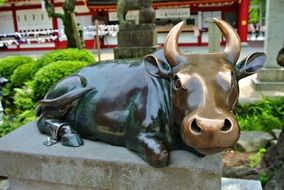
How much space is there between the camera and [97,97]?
234cm

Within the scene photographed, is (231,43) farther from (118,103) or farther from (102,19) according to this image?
(102,19)

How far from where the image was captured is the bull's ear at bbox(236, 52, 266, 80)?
1.87 m

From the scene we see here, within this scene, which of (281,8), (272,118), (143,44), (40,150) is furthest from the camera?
(143,44)

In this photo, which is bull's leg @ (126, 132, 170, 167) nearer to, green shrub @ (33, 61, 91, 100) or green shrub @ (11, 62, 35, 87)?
green shrub @ (33, 61, 91, 100)

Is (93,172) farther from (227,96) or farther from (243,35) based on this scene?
(243,35)

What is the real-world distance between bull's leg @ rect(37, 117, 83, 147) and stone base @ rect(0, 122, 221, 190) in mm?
52

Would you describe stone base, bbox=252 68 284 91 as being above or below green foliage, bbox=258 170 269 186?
above

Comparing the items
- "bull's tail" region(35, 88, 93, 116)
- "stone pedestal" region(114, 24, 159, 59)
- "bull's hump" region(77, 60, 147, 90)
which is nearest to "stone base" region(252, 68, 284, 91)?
"stone pedestal" region(114, 24, 159, 59)

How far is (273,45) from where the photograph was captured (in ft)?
28.4

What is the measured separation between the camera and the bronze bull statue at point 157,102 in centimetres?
161

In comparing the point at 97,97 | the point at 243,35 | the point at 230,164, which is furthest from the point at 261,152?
the point at 243,35

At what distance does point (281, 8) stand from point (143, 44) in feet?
12.3

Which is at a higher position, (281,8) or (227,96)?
(281,8)

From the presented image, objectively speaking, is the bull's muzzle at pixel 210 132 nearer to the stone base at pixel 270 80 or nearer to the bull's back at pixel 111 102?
the bull's back at pixel 111 102
